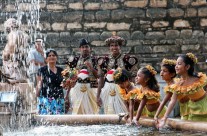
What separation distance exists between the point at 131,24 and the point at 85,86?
183 inches

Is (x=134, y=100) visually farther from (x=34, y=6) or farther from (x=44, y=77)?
(x=34, y=6)

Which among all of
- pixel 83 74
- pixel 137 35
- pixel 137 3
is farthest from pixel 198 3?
pixel 83 74

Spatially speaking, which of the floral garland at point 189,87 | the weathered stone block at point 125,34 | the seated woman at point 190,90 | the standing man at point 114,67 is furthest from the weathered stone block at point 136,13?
the floral garland at point 189,87

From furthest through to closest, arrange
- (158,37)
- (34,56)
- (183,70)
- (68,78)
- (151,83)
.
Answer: (158,37) → (34,56) → (68,78) → (151,83) → (183,70)

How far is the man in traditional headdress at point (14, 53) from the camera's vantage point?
A: 29.2ft

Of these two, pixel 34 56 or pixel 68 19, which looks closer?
pixel 34 56

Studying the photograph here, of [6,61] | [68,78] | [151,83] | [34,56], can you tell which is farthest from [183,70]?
[34,56]

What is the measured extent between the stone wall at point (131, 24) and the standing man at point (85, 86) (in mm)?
4137

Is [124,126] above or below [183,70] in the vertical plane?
below

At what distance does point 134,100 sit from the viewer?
7.20m

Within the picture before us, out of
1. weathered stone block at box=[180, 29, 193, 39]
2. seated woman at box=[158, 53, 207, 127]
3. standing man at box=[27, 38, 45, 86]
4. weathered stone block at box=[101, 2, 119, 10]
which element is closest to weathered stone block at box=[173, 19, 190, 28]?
weathered stone block at box=[180, 29, 193, 39]

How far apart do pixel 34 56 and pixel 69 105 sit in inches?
71.5

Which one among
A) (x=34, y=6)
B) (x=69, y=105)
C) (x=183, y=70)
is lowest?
(x=69, y=105)

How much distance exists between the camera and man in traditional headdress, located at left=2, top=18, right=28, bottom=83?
351 inches
